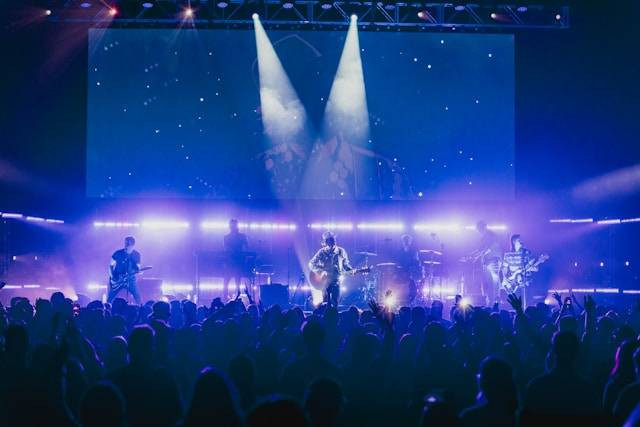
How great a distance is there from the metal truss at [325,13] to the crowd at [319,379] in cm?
1061

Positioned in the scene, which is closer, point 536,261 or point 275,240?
point 536,261

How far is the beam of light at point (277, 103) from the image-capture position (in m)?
17.5

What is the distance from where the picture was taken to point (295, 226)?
18.9 m

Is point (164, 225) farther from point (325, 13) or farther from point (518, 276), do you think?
point (518, 276)

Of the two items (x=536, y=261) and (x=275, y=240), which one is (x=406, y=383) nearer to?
(x=536, y=261)

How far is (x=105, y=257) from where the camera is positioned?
18422mm

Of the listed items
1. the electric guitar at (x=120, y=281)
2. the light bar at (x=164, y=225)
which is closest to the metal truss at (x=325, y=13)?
the light bar at (x=164, y=225)

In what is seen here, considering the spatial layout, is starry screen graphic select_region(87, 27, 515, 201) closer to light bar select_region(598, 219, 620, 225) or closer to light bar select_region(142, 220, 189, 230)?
light bar select_region(142, 220, 189, 230)

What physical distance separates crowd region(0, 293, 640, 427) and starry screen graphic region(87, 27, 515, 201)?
419 inches

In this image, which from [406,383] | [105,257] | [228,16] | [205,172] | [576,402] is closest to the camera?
[576,402]

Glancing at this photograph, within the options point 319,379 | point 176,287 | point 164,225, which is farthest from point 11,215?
point 319,379

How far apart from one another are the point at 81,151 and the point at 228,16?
17.9 ft

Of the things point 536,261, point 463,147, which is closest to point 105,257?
point 463,147

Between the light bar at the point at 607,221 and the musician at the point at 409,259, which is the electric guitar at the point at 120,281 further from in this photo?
the light bar at the point at 607,221
